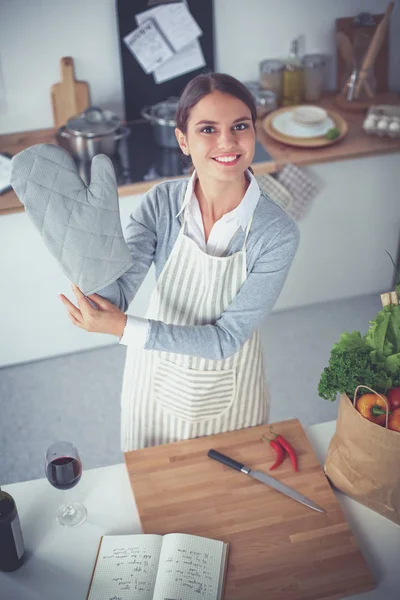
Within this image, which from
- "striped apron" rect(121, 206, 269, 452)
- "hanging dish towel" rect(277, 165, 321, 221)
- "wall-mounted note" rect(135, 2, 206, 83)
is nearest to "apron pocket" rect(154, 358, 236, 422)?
"striped apron" rect(121, 206, 269, 452)

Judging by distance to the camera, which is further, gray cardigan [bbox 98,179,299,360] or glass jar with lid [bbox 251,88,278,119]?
glass jar with lid [bbox 251,88,278,119]

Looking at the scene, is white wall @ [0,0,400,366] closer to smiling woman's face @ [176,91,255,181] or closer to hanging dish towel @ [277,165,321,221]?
hanging dish towel @ [277,165,321,221]

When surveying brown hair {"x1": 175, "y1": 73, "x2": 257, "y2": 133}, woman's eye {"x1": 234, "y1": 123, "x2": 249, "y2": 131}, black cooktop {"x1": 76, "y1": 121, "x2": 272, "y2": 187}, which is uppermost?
brown hair {"x1": 175, "y1": 73, "x2": 257, "y2": 133}

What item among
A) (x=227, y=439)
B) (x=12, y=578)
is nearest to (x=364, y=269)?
(x=227, y=439)

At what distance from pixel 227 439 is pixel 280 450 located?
0.13m

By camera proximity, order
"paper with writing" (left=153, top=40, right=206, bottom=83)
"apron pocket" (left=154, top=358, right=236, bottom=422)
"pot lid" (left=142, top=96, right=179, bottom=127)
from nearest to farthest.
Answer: "apron pocket" (left=154, top=358, right=236, bottom=422), "pot lid" (left=142, top=96, right=179, bottom=127), "paper with writing" (left=153, top=40, right=206, bottom=83)

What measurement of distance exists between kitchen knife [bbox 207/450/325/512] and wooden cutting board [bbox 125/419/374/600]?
0.04 feet

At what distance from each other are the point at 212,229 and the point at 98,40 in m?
1.55

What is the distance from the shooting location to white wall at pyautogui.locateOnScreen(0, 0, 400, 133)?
263 cm

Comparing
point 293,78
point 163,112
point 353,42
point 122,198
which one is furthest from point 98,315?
point 353,42

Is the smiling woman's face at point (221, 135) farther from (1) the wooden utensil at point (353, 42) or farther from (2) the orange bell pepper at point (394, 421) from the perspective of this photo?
(1) the wooden utensil at point (353, 42)

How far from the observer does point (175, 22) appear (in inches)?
109

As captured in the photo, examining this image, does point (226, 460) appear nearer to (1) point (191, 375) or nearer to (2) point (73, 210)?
(1) point (191, 375)

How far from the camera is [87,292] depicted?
137cm
